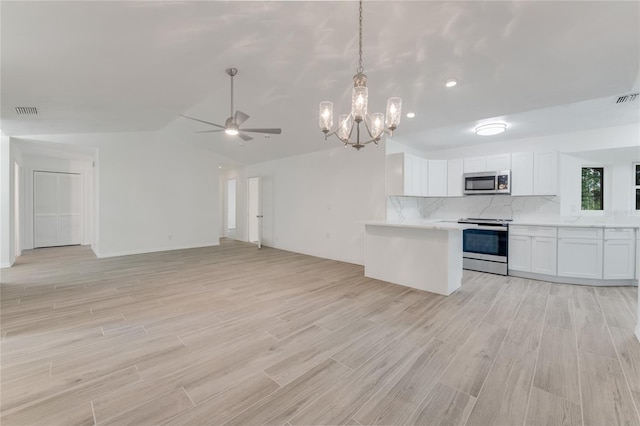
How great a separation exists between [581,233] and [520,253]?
83 cm

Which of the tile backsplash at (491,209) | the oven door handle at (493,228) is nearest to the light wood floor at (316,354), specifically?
the oven door handle at (493,228)

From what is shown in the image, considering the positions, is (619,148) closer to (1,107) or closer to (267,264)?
(267,264)

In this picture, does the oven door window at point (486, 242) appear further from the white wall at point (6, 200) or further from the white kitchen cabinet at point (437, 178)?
the white wall at point (6, 200)

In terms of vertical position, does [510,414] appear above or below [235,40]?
below

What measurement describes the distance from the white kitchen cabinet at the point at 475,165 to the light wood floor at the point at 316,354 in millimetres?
2305

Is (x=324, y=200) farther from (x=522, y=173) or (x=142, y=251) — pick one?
(x=142, y=251)

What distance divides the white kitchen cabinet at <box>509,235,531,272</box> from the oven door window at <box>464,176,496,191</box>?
103 cm

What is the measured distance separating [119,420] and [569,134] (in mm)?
6811

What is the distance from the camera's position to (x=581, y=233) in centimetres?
394

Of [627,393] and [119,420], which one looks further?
[627,393]

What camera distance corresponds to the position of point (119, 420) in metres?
1.49

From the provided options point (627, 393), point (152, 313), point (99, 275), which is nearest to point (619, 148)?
point (627, 393)

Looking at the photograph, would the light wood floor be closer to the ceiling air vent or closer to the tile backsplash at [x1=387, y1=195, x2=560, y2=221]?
the tile backsplash at [x1=387, y1=195, x2=560, y2=221]

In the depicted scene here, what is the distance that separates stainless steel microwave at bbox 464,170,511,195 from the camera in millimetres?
4766
